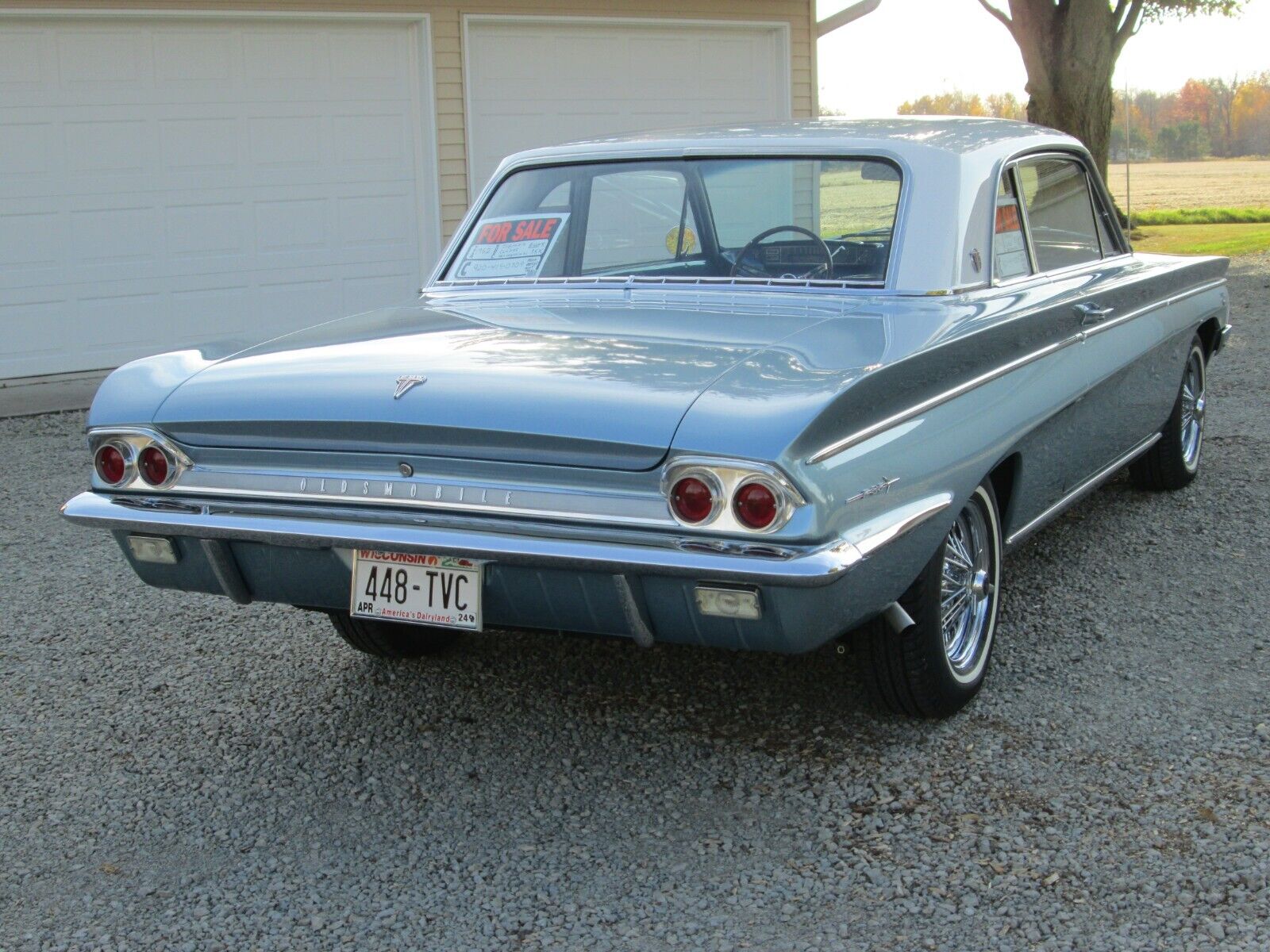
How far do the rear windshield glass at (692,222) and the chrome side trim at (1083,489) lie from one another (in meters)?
0.84

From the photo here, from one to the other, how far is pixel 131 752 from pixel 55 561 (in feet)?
7.13

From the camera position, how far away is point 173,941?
279 centimetres

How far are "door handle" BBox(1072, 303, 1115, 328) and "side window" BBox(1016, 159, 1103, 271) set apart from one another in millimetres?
188

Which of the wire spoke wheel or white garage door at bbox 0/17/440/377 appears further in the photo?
white garage door at bbox 0/17/440/377

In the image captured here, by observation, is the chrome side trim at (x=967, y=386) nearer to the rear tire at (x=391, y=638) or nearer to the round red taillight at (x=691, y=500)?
the round red taillight at (x=691, y=500)

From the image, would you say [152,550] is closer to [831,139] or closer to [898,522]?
[898,522]

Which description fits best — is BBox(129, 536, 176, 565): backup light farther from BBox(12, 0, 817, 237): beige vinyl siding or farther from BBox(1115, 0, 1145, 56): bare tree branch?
BBox(1115, 0, 1145, 56): bare tree branch

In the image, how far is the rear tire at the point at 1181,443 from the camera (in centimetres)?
580

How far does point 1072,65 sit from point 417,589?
13.9 meters

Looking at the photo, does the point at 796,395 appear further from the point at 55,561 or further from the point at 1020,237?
the point at 55,561

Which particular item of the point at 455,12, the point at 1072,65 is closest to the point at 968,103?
the point at 1072,65

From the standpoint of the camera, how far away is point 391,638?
13.8 ft

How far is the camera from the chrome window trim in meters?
3.90

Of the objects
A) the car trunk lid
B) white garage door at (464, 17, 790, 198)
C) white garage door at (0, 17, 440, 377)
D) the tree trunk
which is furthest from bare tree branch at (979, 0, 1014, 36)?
the car trunk lid
